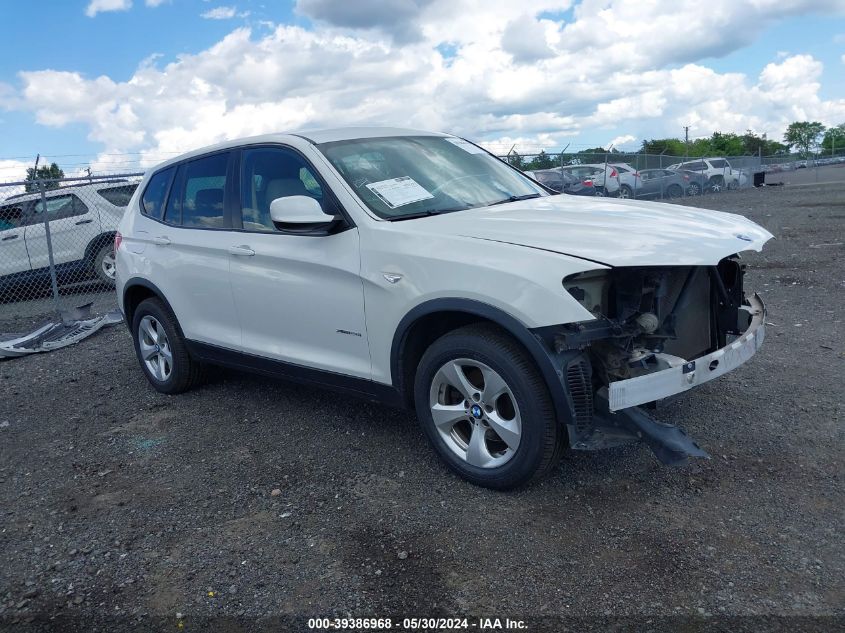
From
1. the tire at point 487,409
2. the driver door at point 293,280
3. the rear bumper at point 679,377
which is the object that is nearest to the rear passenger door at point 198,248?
the driver door at point 293,280

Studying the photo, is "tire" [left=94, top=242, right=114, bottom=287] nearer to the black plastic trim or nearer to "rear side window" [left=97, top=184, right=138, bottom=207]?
"rear side window" [left=97, top=184, right=138, bottom=207]

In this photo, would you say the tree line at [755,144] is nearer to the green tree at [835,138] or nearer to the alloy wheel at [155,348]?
the green tree at [835,138]

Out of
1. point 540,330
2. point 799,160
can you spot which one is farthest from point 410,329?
point 799,160

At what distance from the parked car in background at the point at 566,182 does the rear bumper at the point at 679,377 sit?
14964 mm

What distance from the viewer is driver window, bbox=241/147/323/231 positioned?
455cm

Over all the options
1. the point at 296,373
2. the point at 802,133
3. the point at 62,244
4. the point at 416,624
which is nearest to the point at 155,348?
the point at 296,373

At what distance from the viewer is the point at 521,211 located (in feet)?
13.7

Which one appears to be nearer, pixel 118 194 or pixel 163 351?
pixel 163 351

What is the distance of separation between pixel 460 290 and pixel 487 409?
605 millimetres

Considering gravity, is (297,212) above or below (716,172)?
below

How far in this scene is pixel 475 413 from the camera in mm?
3738

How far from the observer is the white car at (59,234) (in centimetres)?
1077

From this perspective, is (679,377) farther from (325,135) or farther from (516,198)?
(325,135)

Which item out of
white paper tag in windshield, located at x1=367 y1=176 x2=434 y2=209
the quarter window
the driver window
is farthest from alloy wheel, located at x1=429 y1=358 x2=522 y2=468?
the quarter window
